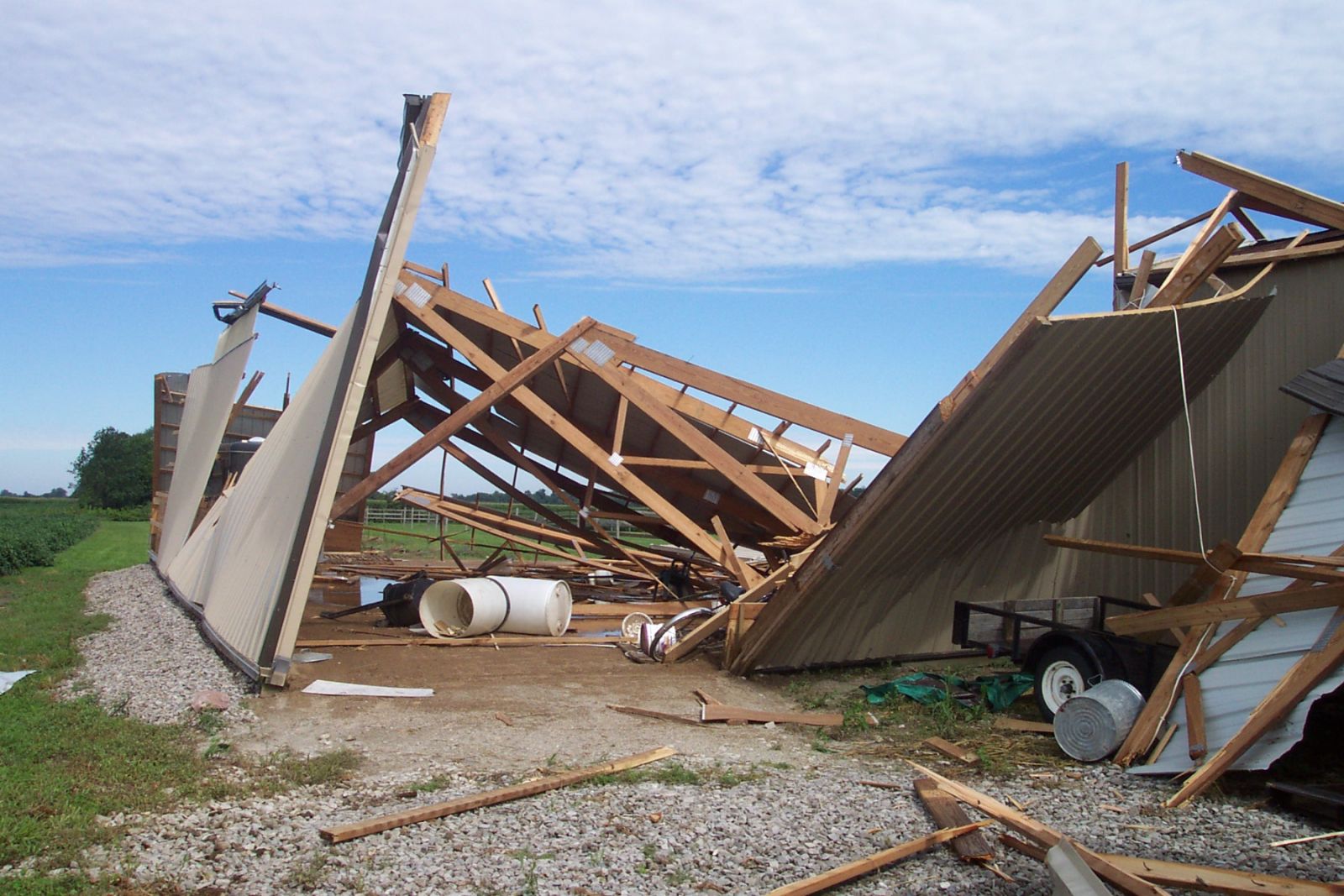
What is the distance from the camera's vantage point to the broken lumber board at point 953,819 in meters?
4.52

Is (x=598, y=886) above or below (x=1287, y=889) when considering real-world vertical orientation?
below

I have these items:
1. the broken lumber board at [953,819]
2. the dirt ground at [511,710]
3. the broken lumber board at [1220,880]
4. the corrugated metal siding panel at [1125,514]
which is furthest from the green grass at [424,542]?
the broken lumber board at [1220,880]

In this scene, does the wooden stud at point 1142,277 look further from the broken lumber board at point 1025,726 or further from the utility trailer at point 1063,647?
the broken lumber board at point 1025,726

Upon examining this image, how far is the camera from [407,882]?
4203 millimetres

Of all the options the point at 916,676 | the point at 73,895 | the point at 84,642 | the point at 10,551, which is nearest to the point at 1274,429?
the point at 916,676

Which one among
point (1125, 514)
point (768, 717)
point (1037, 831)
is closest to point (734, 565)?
point (768, 717)

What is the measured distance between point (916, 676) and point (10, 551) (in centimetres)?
2034

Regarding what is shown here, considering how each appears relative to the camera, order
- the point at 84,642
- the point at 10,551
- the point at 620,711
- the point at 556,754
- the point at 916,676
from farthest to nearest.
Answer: the point at 10,551, the point at 84,642, the point at 916,676, the point at 620,711, the point at 556,754

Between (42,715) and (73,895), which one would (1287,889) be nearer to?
(73,895)

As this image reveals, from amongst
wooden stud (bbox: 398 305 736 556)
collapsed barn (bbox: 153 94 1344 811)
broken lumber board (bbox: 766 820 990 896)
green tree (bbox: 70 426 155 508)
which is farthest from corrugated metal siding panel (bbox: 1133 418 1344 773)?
green tree (bbox: 70 426 155 508)

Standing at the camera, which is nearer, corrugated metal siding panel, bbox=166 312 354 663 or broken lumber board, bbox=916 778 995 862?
broken lumber board, bbox=916 778 995 862

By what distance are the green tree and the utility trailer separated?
235ft

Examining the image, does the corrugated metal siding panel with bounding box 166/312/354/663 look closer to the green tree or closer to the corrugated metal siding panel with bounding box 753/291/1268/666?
the corrugated metal siding panel with bounding box 753/291/1268/666

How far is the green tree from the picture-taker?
7244 centimetres
